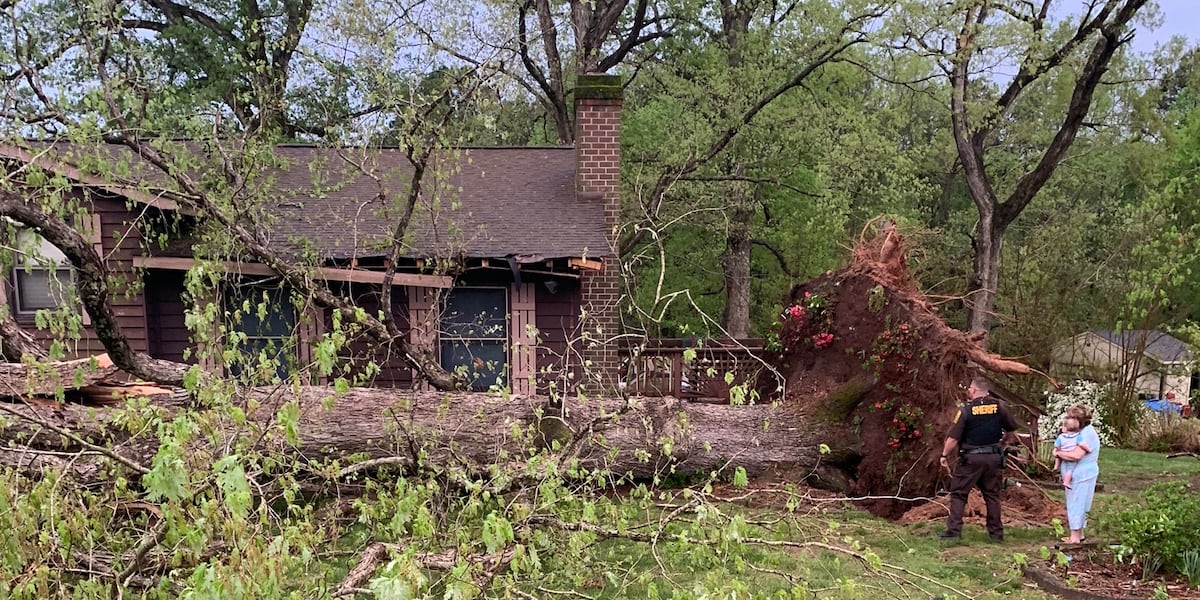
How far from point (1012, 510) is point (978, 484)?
124 cm

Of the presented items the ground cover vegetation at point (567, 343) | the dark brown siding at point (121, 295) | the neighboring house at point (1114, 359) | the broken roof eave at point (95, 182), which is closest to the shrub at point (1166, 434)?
the ground cover vegetation at point (567, 343)

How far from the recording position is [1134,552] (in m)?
5.23

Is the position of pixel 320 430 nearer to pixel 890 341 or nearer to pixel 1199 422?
pixel 890 341

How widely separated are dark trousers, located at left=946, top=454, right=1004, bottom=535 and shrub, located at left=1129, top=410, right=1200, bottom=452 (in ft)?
26.1

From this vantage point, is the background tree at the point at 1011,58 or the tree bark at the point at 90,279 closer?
the tree bark at the point at 90,279

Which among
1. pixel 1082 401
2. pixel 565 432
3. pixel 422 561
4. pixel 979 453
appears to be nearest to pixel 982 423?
pixel 979 453

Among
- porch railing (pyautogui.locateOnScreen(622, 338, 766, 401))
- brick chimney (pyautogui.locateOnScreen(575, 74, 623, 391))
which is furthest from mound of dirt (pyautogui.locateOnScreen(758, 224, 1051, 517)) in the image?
brick chimney (pyautogui.locateOnScreen(575, 74, 623, 391))

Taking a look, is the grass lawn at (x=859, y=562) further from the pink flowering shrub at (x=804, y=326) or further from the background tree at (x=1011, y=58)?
the background tree at (x=1011, y=58)

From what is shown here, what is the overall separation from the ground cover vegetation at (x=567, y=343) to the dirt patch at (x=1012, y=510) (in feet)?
0.28

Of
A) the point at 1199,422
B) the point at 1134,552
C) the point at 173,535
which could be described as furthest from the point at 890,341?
the point at 1199,422

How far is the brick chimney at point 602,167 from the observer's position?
34.0ft

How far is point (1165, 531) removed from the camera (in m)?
5.04

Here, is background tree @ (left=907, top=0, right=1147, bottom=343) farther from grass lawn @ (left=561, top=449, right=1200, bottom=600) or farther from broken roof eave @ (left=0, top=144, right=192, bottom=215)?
broken roof eave @ (left=0, top=144, right=192, bottom=215)

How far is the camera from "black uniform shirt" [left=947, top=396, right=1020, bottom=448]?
6.18 metres
